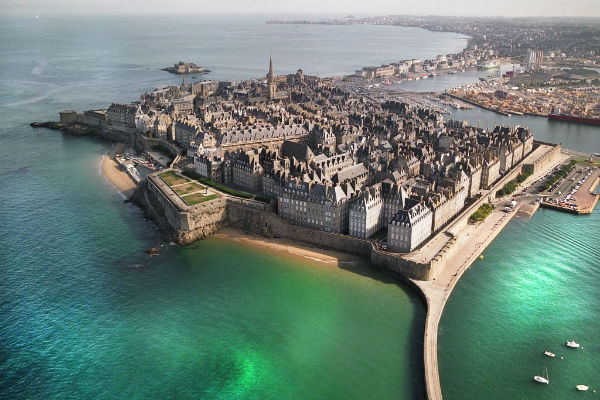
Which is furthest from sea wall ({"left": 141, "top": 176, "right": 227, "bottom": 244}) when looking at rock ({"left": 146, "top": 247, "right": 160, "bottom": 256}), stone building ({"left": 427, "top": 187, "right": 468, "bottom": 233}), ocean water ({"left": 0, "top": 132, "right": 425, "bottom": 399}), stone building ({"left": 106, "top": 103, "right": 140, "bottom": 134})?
stone building ({"left": 106, "top": 103, "right": 140, "bottom": 134})

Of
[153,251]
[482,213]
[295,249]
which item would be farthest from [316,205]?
[482,213]

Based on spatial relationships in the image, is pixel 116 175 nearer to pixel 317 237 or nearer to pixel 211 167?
pixel 211 167

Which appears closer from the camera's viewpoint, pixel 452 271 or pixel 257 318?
pixel 257 318

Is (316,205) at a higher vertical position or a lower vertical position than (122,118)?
lower

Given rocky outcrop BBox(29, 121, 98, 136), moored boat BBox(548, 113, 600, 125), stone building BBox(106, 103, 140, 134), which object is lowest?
rocky outcrop BBox(29, 121, 98, 136)

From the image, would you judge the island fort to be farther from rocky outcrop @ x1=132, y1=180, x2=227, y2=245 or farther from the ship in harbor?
the ship in harbor

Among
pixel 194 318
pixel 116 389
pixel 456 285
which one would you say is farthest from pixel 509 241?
pixel 116 389

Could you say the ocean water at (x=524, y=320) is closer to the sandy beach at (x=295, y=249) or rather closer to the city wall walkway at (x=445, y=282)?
the city wall walkway at (x=445, y=282)

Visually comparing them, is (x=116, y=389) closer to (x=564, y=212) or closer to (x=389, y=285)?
(x=389, y=285)
